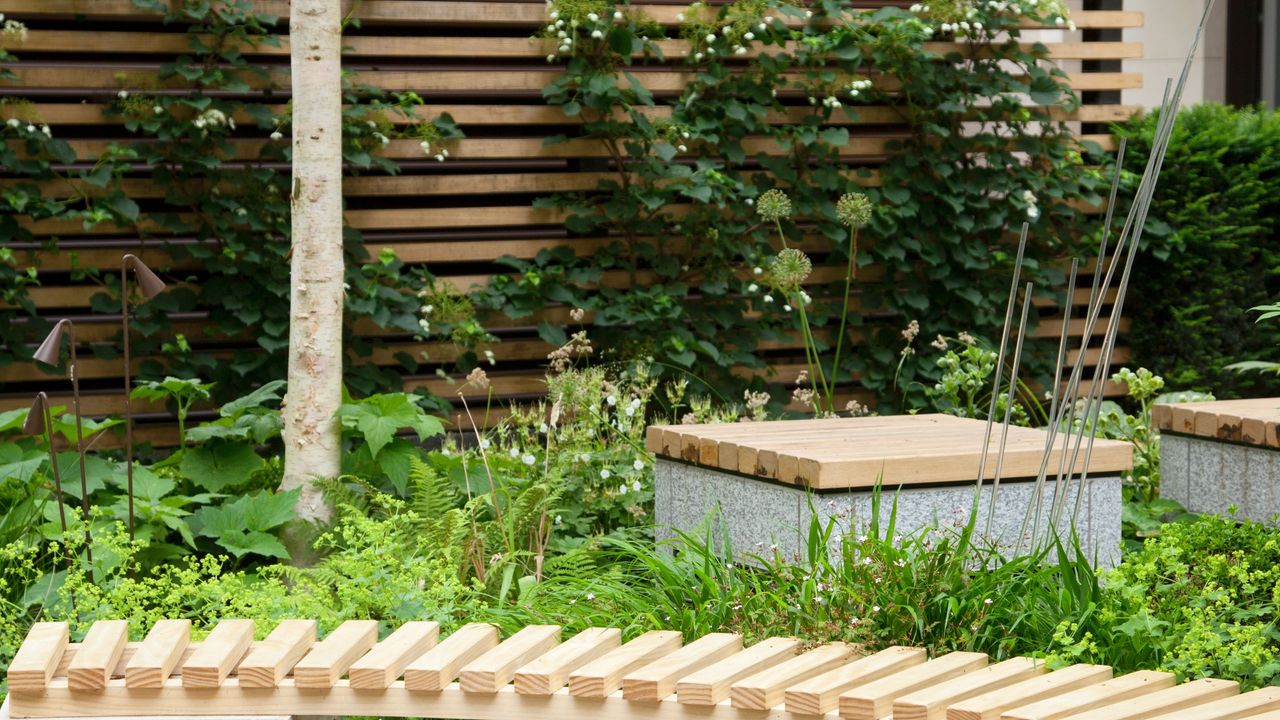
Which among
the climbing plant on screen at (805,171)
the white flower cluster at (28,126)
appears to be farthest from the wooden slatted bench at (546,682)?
the climbing plant on screen at (805,171)

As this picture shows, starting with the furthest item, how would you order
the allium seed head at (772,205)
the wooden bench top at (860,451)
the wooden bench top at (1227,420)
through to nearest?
the allium seed head at (772,205)
the wooden bench top at (1227,420)
the wooden bench top at (860,451)

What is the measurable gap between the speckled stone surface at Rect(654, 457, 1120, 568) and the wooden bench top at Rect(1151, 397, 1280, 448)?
71cm

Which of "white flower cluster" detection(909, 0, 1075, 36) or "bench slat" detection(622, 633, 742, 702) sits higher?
"white flower cluster" detection(909, 0, 1075, 36)

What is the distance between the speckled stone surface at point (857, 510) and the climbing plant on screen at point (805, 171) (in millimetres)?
2161

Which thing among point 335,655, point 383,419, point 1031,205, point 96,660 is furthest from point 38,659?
point 1031,205

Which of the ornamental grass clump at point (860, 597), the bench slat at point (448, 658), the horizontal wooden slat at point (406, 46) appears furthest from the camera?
the horizontal wooden slat at point (406, 46)

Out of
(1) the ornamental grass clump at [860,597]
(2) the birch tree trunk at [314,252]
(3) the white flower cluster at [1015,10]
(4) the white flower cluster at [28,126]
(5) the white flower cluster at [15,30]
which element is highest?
(3) the white flower cluster at [1015,10]

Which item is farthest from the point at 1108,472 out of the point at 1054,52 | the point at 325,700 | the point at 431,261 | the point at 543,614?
the point at 1054,52

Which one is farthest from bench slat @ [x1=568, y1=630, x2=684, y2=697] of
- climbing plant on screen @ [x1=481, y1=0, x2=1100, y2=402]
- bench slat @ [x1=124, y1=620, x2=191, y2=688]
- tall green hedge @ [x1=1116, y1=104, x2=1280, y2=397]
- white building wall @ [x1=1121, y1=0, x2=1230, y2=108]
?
white building wall @ [x1=1121, y1=0, x2=1230, y2=108]

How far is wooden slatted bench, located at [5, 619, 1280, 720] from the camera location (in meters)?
2.45

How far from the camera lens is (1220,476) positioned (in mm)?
4582

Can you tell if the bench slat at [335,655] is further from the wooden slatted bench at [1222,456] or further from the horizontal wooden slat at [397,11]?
the horizontal wooden slat at [397,11]

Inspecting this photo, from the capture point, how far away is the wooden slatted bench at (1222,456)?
440cm

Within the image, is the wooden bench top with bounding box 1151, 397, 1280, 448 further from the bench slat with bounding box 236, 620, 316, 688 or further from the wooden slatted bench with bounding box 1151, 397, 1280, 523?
the bench slat with bounding box 236, 620, 316, 688
